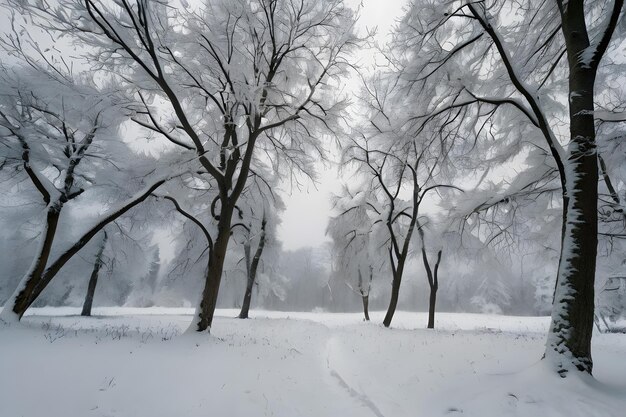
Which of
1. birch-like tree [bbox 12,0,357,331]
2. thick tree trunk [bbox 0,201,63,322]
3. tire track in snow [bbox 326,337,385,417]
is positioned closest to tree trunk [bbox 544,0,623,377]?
tire track in snow [bbox 326,337,385,417]

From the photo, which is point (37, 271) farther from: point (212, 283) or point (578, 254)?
point (578, 254)

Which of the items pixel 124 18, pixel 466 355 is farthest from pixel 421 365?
pixel 124 18

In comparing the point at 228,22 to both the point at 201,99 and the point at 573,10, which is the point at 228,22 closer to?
the point at 201,99

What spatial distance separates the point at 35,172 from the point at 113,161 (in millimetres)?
2387

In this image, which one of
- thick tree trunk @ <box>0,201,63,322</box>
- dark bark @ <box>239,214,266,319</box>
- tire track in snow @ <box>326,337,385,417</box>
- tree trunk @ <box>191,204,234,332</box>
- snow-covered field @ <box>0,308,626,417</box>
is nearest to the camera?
snow-covered field @ <box>0,308,626,417</box>

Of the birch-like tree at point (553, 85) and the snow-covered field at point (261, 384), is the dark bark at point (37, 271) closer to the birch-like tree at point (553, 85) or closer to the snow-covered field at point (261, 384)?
the snow-covered field at point (261, 384)

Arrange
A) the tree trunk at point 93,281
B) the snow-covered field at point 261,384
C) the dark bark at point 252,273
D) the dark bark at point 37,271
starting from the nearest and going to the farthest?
the snow-covered field at point 261,384, the dark bark at point 37,271, the dark bark at point 252,273, the tree trunk at point 93,281

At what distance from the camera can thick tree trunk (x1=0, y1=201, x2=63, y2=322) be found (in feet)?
22.3

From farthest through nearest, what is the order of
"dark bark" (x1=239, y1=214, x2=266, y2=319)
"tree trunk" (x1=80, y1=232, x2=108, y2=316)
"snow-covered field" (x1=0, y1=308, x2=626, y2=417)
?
"tree trunk" (x1=80, y1=232, x2=108, y2=316), "dark bark" (x1=239, y1=214, x2=266, y2=319), "snow-covered field" (x1=0, y1=308, x2=626, y2=417)

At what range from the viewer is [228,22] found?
772 cm

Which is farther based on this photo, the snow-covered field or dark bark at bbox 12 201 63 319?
dark bark at bbox 12 201 63 319

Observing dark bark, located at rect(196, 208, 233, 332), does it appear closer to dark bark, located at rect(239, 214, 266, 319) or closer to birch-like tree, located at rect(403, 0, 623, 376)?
birch-like tree, located at rect(403, 0, 623, 376)

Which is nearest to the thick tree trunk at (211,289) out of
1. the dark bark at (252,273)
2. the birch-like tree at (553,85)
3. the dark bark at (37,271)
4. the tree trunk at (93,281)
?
the dark bark at (37,271)

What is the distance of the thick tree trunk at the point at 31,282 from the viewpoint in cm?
679
